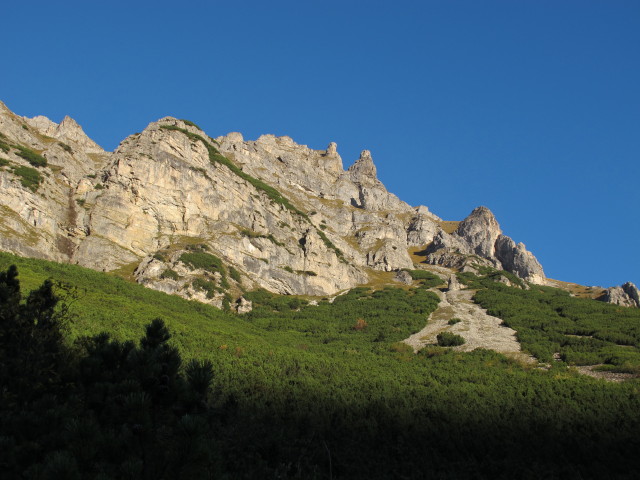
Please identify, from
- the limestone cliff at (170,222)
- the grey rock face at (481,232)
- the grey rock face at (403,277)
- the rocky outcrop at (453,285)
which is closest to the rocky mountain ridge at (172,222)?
the limestone cliff at (170,222)

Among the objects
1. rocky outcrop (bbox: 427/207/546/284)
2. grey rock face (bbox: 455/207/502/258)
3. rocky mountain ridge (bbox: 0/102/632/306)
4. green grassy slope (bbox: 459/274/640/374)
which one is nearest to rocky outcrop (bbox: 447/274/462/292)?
green grassy slope (bbox: 459/274/640/374)

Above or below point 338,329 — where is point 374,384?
below

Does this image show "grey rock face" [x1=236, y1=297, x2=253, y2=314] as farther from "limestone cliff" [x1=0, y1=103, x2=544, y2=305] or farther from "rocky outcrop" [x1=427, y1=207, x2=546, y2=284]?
"rocky outcrop" [x1=427, y1=207, x2=546, y2=284]

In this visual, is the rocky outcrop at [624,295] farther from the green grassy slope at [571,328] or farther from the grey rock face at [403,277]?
the grey rock face at [403,277]

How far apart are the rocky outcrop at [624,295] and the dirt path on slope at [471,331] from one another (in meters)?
45.1

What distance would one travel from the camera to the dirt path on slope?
49.1 m

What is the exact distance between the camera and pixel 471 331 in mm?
57094

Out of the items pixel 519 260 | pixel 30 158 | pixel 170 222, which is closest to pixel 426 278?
pixel 519 260

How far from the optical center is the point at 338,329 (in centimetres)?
6062

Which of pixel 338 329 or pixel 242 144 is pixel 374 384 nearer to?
pixel 338 329

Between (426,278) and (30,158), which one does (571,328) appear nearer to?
(426,278)

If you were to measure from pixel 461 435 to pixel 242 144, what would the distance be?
13564 centimetres

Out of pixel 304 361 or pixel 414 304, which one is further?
pixel 414 304

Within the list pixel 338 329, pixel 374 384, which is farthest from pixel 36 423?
pixel 338 329
